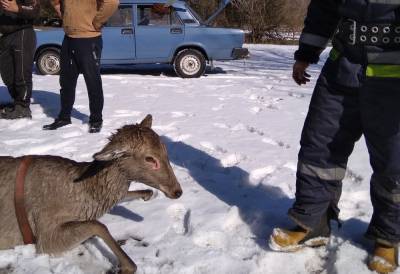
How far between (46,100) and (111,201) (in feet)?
16.4

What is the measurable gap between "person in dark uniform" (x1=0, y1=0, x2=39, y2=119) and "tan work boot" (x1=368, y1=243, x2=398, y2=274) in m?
4.81

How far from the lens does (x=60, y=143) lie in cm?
501

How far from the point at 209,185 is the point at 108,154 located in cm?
162

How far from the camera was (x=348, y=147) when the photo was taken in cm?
279

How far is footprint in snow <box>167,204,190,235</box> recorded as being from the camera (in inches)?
127

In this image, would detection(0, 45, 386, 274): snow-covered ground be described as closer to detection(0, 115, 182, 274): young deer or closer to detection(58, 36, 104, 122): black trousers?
detection(0, 115, 182, 274): young deer

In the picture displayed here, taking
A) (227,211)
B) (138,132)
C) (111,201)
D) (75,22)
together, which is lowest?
(227,211)

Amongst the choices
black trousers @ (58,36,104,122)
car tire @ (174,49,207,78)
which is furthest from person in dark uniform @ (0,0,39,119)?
car tire @ (174,49,207,78)

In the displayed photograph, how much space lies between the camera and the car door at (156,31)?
10891 mm

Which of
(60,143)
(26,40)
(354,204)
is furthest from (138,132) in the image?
(26,40)

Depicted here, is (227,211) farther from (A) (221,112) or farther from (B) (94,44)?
(A) (221,112)

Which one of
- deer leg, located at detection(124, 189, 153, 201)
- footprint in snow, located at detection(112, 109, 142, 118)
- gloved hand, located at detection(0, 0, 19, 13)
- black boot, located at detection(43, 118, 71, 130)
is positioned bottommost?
footprint in snow, located at detection(112, 109, 142, 118)

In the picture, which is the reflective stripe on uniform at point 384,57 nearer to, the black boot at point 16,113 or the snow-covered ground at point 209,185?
the snow-covered ground at point 209,185

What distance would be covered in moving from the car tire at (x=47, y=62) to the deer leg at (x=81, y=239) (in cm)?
869
